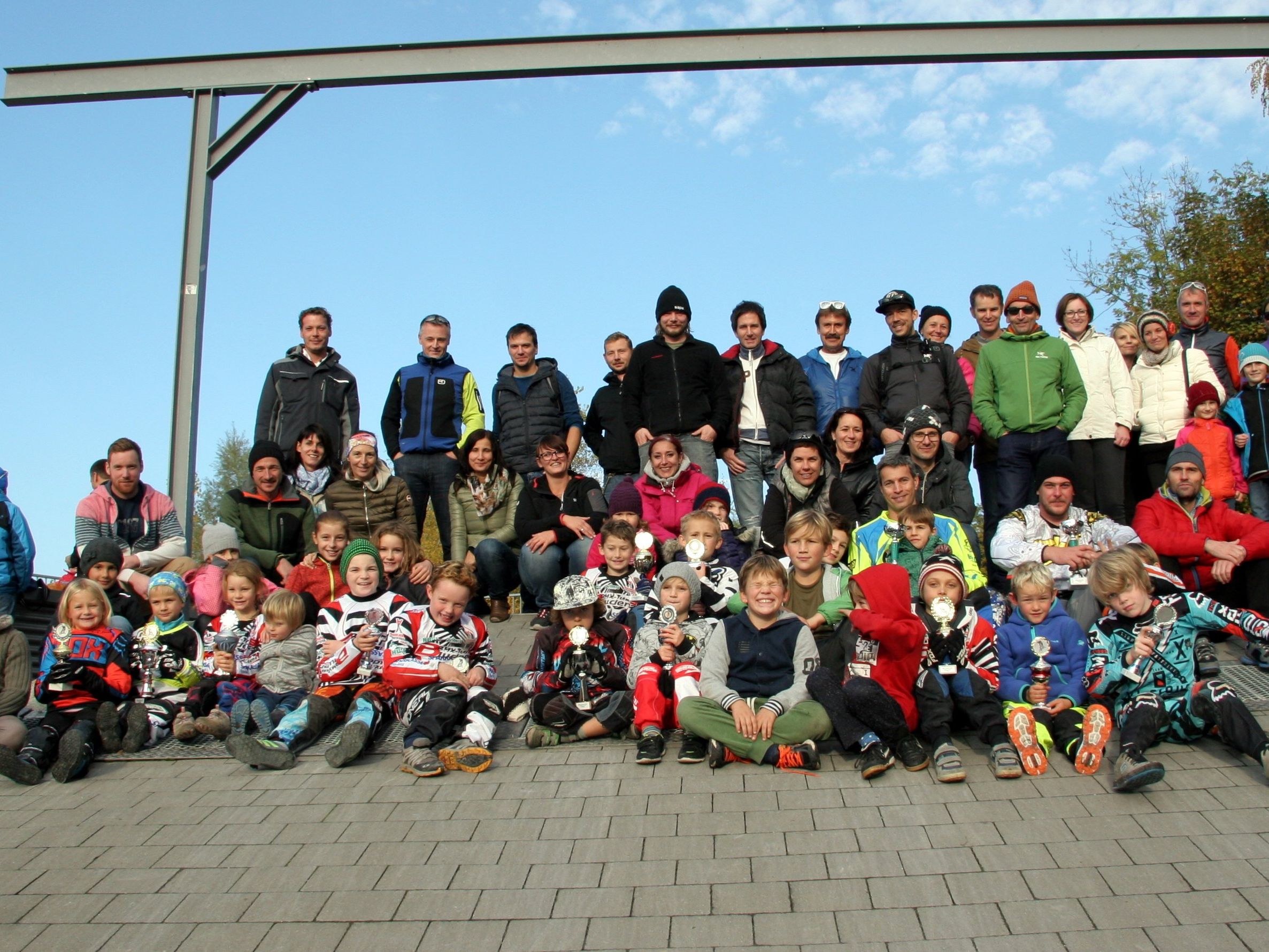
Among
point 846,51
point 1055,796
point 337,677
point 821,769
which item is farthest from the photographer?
point 846,51

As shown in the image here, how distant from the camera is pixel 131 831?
527cm

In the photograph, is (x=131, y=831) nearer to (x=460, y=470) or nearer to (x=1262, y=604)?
(x=460, y=470)

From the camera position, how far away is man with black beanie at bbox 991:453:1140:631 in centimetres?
738

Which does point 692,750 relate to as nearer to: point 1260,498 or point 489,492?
point 489,492

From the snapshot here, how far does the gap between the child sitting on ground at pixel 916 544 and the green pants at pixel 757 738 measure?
1.60 meters

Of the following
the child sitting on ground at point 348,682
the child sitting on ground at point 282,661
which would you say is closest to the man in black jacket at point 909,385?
the child sitting on ground at point 348,682

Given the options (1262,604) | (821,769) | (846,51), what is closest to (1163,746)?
(821,769)

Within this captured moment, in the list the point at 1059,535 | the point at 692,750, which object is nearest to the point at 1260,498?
the point at 1059,535

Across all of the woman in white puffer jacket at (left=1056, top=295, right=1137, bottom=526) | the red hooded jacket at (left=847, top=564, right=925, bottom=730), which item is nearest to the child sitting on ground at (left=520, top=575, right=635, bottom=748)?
the red hooded jacket at (left=847, top=564, right=925, bottom=730)

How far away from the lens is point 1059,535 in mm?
7570

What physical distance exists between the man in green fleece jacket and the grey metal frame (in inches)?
87.2

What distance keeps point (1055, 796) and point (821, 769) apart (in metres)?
1.10

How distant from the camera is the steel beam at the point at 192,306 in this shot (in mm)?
9000

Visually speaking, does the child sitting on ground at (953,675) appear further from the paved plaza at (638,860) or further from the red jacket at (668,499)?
the red jacket at (668,499)
